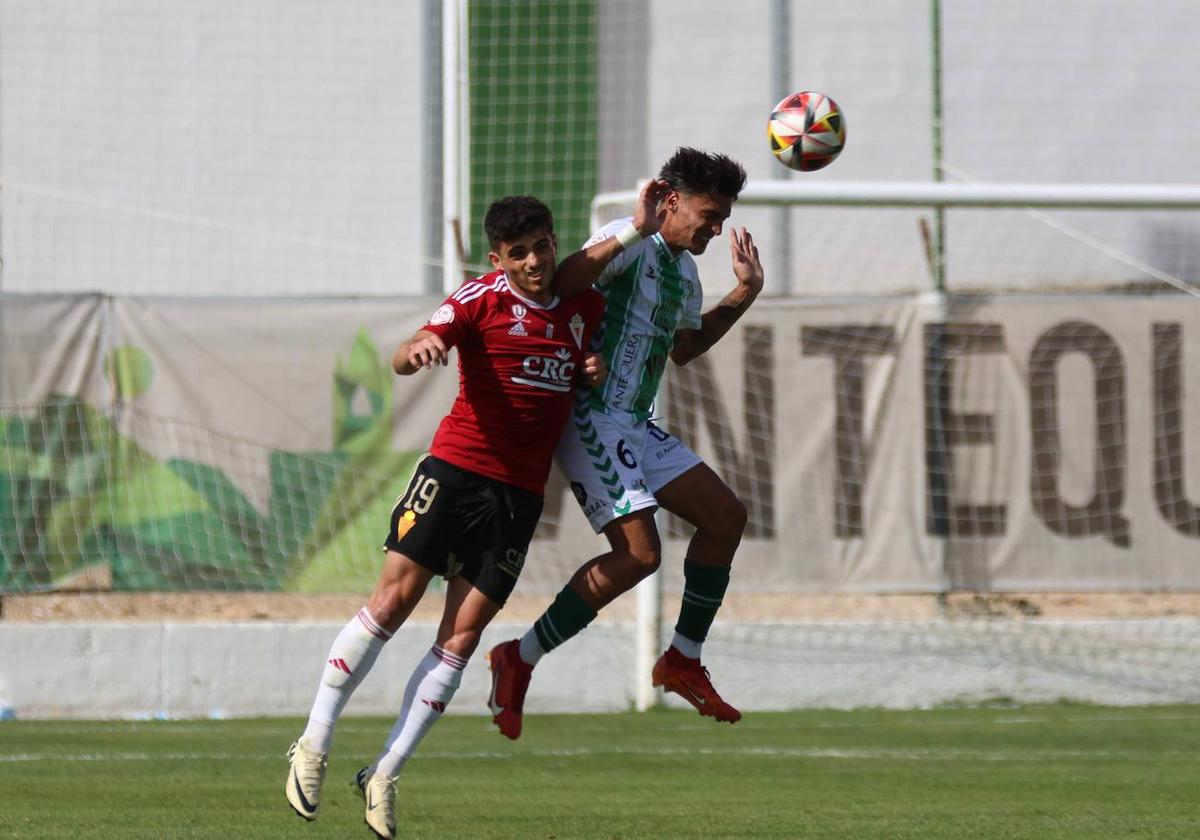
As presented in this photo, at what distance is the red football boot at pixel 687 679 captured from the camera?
24.1 ft

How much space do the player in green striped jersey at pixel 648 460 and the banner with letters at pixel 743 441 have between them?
19.7 feet

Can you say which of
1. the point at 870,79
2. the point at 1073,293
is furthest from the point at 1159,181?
the point at 1073,293

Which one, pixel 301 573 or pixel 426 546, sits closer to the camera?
pixel 426 546

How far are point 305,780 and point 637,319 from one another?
227cm

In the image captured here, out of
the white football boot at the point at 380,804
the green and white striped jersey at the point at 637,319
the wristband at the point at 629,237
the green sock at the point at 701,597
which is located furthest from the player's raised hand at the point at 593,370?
the white football boot at the point at 380,804

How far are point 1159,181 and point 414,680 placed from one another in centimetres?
1349

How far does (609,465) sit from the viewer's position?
7227mm

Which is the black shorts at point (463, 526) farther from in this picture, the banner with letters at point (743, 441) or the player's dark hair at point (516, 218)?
the banner with letters at point (743, 441)

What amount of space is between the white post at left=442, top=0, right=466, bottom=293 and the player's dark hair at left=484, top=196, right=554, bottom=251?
23.0 ft

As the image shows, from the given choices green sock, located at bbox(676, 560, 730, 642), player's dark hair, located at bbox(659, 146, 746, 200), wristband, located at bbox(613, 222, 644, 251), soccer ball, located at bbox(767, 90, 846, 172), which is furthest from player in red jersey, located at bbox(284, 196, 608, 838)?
soccer ball, located at bbox(767, 90, 846, 172)

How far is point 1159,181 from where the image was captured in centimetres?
1828

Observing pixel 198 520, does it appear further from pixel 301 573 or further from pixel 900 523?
pixel 900 523

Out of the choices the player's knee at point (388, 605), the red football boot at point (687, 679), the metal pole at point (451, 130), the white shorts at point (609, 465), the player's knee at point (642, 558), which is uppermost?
the metal pole at point (451, 130)

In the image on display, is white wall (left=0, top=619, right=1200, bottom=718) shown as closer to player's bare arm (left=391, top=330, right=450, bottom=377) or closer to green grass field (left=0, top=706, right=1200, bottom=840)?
green grass field (left=0, top=706, right=1200, bottom=840)
